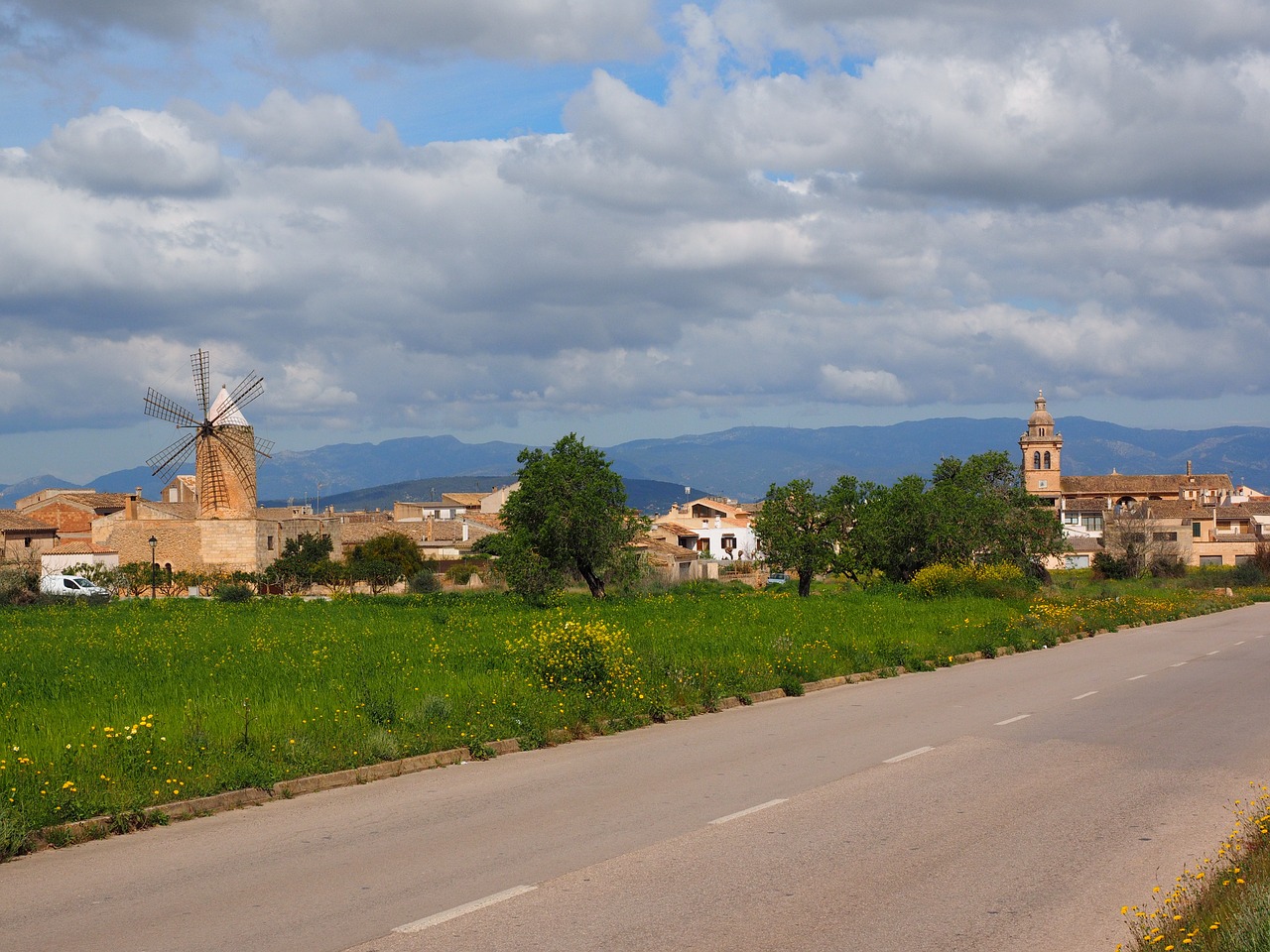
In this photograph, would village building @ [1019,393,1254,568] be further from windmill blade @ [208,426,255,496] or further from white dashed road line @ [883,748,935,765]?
white dashed road line @ [883,748,935,765]

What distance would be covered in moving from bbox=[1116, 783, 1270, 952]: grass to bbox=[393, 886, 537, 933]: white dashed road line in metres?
3.65

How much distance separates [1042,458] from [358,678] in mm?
136057

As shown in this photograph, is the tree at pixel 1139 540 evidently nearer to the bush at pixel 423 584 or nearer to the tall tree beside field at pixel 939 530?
the tall tree beside field at pixel 939 530

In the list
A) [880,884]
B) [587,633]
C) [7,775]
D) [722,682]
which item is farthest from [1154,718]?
[7,775]

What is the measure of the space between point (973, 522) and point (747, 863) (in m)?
52.3

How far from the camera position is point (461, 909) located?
7.65 m

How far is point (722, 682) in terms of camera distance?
62.6 feet

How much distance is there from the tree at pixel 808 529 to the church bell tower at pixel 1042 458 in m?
87.6

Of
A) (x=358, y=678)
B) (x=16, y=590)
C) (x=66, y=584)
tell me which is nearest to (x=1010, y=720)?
(x=358, y=678)

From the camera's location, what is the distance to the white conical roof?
283ft

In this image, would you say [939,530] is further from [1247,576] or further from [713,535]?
[713,535]

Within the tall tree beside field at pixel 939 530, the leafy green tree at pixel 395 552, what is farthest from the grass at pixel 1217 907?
the leafy green tree at pixel 395 552

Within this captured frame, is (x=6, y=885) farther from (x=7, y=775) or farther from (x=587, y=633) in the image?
(x=587, y=633)

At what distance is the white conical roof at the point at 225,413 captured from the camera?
283 feet
